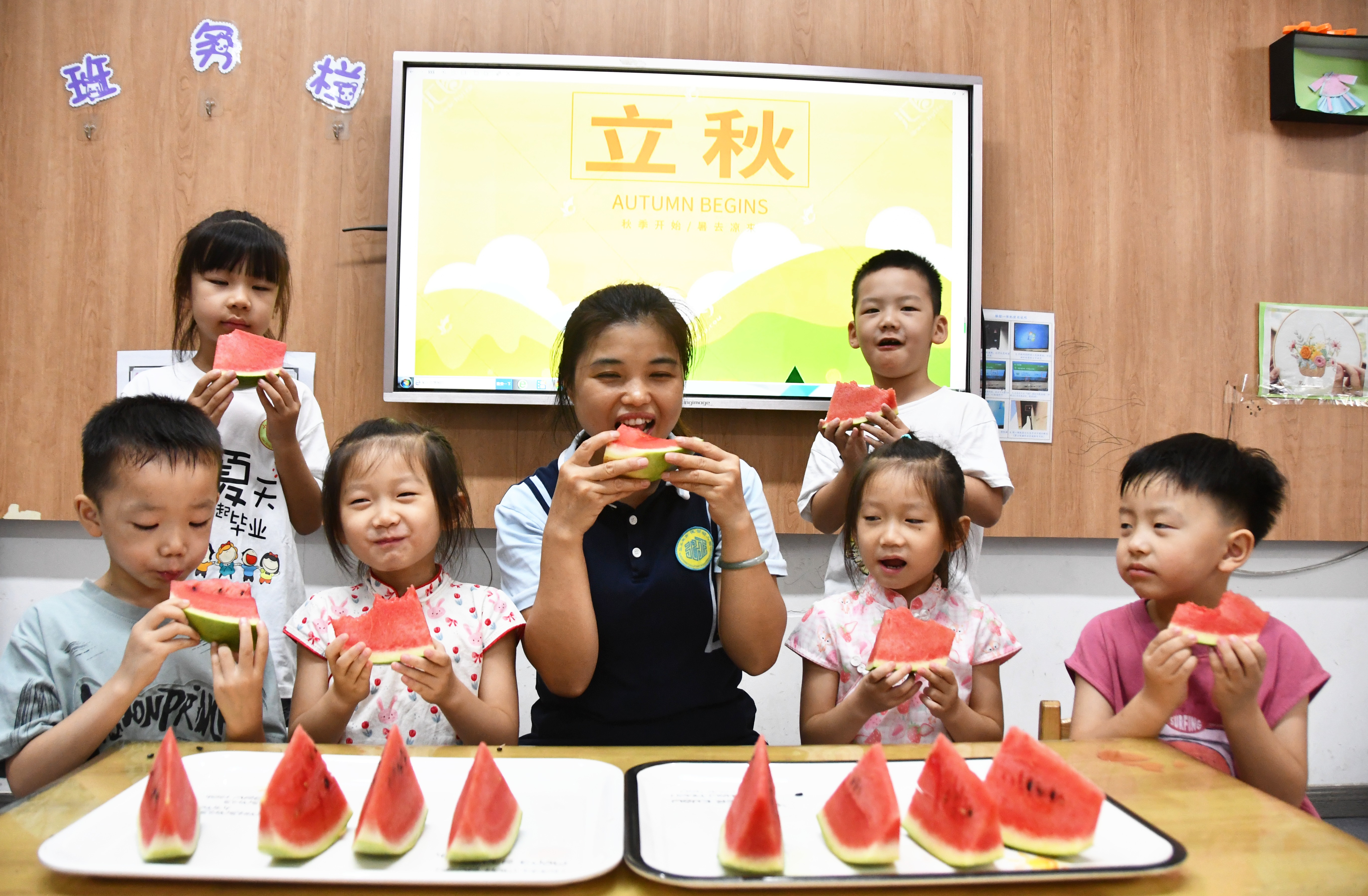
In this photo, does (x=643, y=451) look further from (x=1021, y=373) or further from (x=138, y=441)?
(x=1021, y=373)

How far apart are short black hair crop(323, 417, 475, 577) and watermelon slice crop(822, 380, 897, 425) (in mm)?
1034

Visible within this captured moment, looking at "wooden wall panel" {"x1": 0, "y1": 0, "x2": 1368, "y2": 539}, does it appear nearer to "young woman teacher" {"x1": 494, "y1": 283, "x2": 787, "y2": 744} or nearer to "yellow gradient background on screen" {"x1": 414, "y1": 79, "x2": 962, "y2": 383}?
"yellow gradient background on screen" {"x1": 414, "y1": 79, "x2": 962, "y2": 383}

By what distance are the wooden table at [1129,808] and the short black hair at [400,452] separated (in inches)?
23.0

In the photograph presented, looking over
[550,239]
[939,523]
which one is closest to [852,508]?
[939,523]

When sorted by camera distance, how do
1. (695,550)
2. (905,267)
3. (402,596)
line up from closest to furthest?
(402,596) < (695,550) < (905,267)

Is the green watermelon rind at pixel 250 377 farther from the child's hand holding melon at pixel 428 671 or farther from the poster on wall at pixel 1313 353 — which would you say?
the poster on wall at pixel 1313 353

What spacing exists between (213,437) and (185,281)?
0.88m

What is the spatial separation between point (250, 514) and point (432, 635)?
1011 mm

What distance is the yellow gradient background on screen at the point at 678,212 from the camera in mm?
3248

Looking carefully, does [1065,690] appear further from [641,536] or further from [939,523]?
[641,536]

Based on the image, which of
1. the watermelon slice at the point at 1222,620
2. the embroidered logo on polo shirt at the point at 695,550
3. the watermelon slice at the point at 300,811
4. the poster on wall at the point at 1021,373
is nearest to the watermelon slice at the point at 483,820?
the watermelon slice at the point at 300,811

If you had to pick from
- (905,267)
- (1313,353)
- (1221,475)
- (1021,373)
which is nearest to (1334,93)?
(1313,353)

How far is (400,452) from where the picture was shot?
1.74 m

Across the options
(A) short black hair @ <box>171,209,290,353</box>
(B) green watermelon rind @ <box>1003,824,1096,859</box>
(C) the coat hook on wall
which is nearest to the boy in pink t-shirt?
(B) green watermelon rind @ <box>1003,824,1096,859</box>
